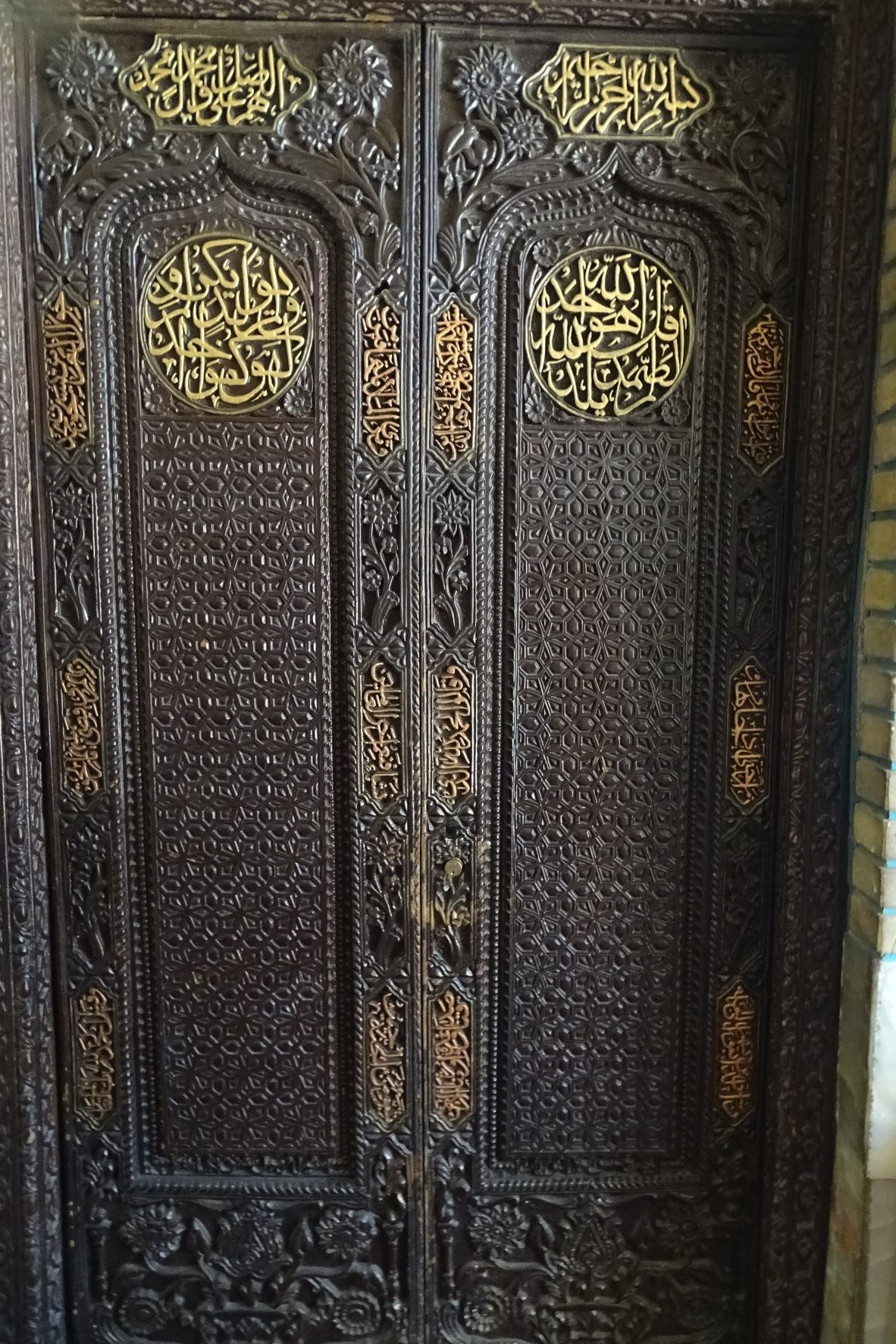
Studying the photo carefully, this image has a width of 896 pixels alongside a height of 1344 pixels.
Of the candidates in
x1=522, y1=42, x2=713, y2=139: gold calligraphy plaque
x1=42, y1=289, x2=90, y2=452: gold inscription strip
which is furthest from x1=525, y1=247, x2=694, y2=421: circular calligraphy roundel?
x1=42, y1=289, x2=90, y2=452: gold inscription strip

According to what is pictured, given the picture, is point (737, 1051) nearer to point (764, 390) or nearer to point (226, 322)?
point (764, 390)

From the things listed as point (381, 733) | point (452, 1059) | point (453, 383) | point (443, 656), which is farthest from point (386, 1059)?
point (453, 383)

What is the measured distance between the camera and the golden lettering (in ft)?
6.07

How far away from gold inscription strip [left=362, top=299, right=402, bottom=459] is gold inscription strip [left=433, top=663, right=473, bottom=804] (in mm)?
462

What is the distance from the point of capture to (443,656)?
178cm

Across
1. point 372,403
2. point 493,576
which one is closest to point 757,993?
point 493,576

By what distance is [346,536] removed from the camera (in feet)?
5.78

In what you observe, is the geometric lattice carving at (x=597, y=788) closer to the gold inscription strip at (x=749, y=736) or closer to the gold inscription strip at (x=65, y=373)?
the gold inscription strip at (x=749, y=736)

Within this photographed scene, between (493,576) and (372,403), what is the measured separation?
0.41m

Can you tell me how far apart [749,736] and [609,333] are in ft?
2.77

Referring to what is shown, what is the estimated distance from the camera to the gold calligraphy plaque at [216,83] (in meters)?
1.67

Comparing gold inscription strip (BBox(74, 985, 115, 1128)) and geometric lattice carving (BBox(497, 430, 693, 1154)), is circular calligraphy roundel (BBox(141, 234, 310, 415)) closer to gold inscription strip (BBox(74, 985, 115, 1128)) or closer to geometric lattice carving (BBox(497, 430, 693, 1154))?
geometric lattice carving (BBox(497, 430, 693, 1154))

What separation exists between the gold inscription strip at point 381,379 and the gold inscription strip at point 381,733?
0.44 m

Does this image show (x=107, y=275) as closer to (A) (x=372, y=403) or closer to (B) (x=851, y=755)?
(A) (x=372, y=403)
